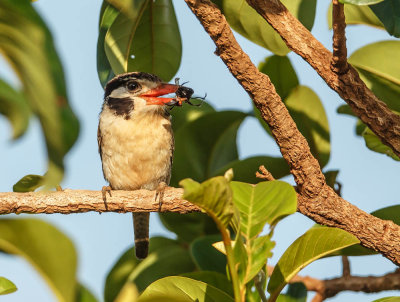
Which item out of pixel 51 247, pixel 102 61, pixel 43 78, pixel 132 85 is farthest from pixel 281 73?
pixel 43 78

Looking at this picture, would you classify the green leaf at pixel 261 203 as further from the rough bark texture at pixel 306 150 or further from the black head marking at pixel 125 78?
the black head marking at pixel 125 78

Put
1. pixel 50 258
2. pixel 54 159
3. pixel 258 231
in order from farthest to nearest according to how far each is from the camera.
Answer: pixel 258 231, pixel 50 258, pixel 54 159

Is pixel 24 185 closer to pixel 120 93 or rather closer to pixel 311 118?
pixel 311 118

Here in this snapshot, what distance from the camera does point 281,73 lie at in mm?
2633

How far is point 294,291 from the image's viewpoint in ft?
7.40

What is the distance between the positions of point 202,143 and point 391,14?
112 cm

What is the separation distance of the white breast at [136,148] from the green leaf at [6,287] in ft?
7.26

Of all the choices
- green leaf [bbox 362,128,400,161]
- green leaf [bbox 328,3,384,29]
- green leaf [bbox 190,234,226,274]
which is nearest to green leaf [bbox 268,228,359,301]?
green leaf [bbox 190,234,226,274]

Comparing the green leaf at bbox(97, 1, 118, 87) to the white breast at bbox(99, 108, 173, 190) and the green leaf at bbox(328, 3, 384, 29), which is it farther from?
the green leaf at bbox(328, 3, 384, 29)

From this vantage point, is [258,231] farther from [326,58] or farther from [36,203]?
[36,203]

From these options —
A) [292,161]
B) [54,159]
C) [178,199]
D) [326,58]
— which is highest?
[54,159]

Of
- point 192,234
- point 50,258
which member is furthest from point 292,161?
point 50,258

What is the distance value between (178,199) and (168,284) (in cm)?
75

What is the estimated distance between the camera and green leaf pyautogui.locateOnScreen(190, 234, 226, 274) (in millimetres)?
2467
